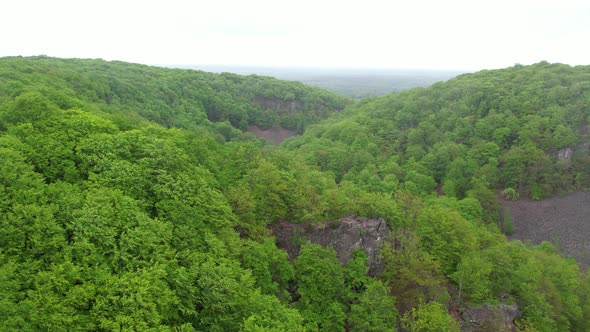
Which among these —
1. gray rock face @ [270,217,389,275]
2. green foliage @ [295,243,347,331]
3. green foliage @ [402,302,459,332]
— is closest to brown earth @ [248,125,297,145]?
gray rock face @ [270,217,389,275]

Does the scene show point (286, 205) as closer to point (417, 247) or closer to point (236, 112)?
point (417, 247)

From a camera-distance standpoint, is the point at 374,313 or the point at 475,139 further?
the point at 475,139

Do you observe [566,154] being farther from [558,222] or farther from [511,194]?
[558,222]

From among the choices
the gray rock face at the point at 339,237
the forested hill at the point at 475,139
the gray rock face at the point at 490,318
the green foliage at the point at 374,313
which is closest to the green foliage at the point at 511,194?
the forested hill at the point at 475,139

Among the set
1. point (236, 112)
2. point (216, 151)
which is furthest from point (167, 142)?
point (236, 112)

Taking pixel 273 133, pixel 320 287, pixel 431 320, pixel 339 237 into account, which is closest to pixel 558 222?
pixel 431 320

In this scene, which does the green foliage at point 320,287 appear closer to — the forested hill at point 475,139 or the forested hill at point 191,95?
the forested hill at point 475,139
